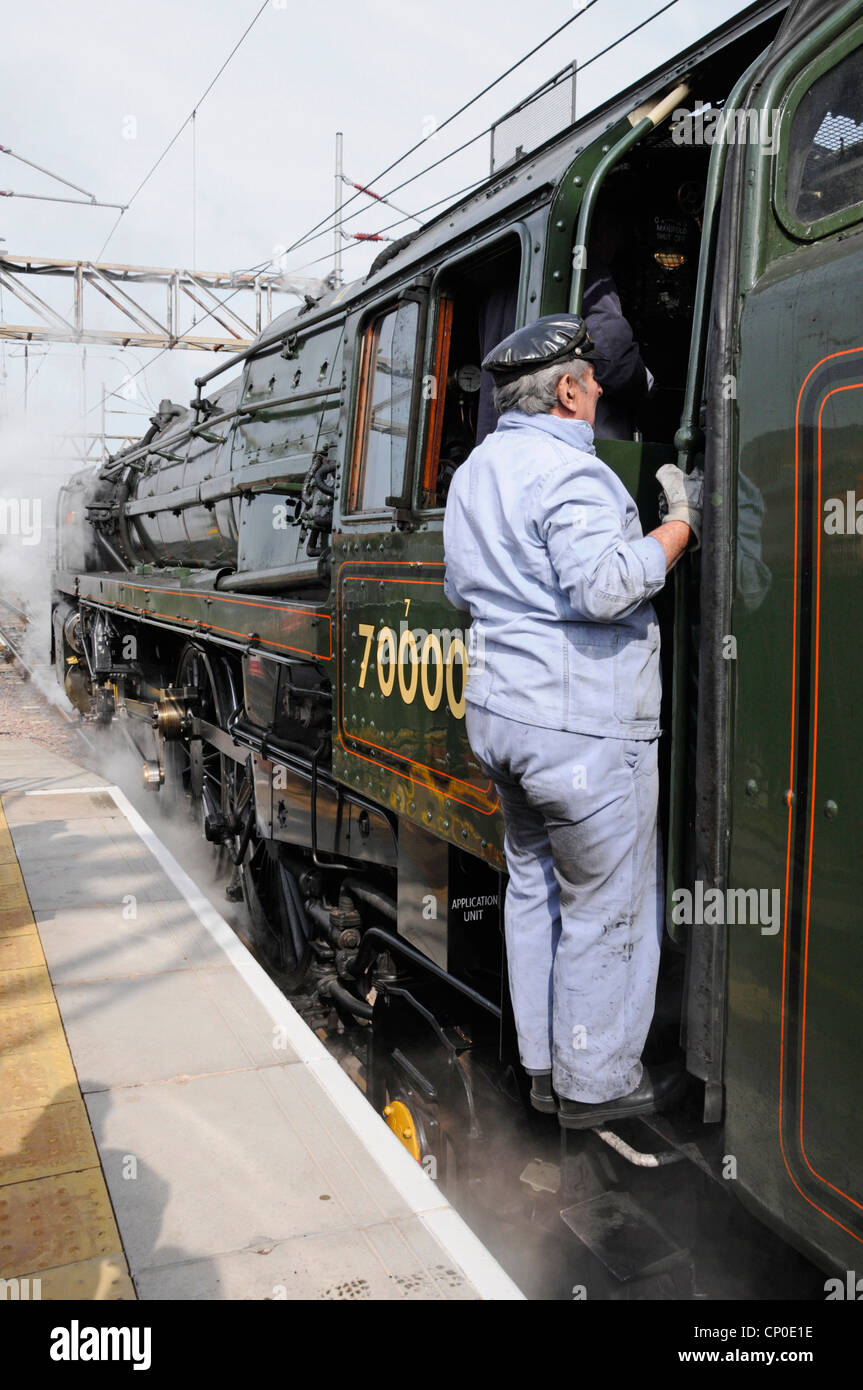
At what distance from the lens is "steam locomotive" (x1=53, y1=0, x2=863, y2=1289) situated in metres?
1.73

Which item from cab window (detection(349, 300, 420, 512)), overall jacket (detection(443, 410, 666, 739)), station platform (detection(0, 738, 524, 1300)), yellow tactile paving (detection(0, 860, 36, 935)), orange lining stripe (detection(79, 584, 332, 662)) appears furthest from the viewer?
yellow tactile paving (detection(0, 860, 36, 935))

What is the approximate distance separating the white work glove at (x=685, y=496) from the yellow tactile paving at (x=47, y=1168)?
6.58 feet

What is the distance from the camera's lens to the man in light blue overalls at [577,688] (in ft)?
6.92

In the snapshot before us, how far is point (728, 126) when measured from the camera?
6.54ft

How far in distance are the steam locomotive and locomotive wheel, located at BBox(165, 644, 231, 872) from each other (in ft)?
3.93

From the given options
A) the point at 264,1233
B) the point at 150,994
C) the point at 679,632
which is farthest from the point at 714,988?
the point at 150,994

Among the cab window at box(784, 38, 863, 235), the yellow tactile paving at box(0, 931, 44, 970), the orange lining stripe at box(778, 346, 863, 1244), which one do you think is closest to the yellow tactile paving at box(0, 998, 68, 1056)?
the yellow tactile paving at box(0, 931, 44, 970)

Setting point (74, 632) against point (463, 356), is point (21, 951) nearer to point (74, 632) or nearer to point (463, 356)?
point (463, 356)

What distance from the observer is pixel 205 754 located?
7.17 m

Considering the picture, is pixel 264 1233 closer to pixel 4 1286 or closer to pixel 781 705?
pixel 4 1286

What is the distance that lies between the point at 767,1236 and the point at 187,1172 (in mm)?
1452

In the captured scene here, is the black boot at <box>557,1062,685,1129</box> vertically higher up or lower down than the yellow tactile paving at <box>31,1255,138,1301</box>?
higher up

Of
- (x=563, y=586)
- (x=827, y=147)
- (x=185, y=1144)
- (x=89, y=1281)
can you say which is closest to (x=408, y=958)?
(x=185, y=1144)

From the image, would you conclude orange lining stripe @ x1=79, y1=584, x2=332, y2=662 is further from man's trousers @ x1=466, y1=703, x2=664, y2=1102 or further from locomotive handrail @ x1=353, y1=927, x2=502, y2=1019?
man's trousers @ x1=466, y1=703, x2=664, y2=1102
